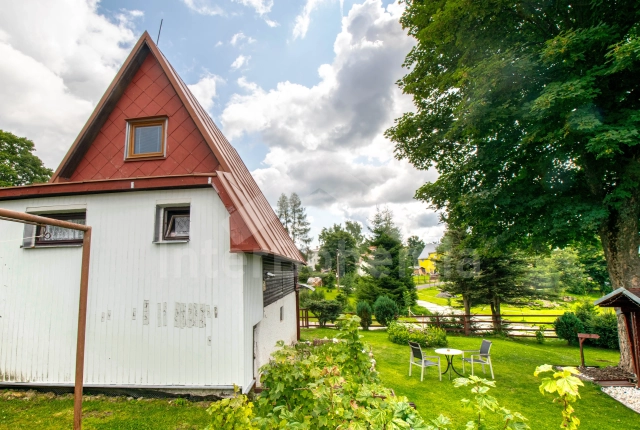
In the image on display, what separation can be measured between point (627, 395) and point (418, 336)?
610 centimetres

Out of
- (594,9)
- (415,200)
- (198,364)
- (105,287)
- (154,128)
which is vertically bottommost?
(198,364)

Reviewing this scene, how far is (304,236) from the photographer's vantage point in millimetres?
39125

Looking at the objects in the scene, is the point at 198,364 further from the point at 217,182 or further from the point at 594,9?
the point at 594,9

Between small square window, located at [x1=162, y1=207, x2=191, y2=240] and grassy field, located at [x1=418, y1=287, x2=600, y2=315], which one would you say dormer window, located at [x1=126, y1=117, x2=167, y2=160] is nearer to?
small square window, located at [x1=162, y1=207, x2=191, y2=240]

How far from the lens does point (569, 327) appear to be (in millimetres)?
12094

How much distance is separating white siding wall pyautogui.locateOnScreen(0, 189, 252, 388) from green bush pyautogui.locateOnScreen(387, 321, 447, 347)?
26.7 feet

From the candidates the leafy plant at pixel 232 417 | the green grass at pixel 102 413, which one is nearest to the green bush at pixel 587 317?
the green grass at pixel 102 413

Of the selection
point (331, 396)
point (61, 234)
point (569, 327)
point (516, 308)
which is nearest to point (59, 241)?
point (61, 234)

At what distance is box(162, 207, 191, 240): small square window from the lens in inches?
231

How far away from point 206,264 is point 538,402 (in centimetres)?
777

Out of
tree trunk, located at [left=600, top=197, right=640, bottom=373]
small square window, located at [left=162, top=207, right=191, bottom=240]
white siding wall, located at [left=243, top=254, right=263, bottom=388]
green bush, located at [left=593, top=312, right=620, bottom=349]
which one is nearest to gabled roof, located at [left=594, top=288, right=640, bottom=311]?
tree trunk, located at [left=600, top=197, right=640, bottom=373]

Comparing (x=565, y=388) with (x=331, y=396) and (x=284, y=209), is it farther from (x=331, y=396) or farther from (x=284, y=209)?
(x=284, y=209)

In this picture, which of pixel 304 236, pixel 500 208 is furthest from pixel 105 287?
pixel 304 236

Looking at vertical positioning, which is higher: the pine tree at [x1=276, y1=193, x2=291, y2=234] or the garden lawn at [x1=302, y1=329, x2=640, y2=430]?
the pine tree at [x1=276, y1=193, x2=291, y2=234]
